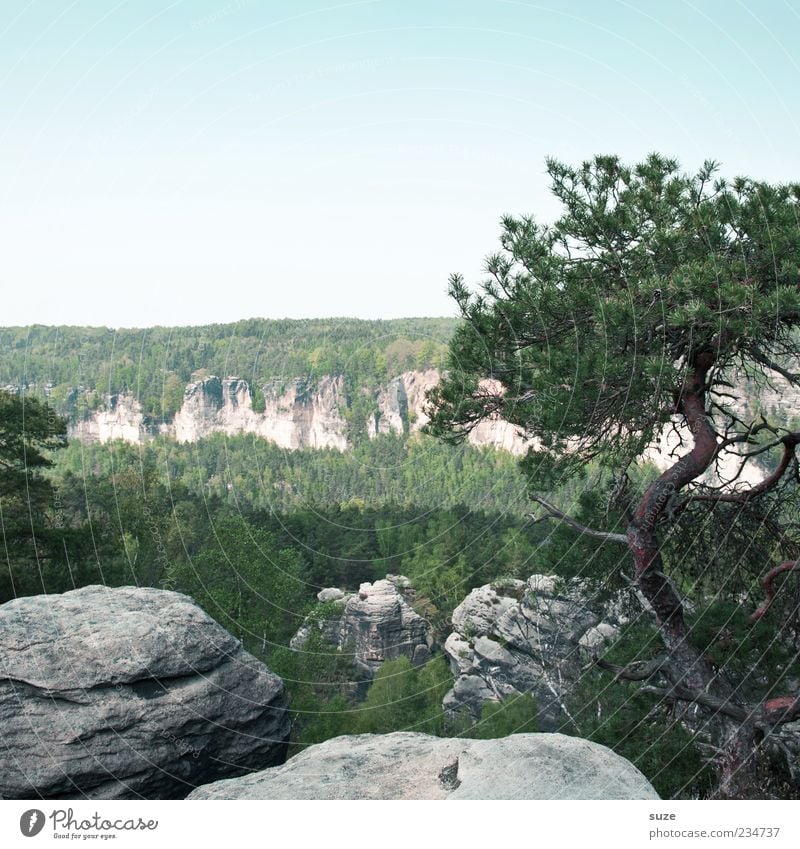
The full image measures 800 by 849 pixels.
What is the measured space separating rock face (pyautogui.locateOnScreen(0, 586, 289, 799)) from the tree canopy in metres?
5.22

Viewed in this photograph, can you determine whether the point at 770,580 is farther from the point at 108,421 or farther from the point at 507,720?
the point at 108,421

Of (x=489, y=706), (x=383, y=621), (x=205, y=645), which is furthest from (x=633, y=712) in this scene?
(x=383, y=621)

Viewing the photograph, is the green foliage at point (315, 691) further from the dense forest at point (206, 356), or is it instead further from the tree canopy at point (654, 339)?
the dense forest at point (206, 356)

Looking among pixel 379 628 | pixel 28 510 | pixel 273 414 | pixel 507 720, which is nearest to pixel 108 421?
pixel 273 414

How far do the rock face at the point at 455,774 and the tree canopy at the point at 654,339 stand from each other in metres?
1.85

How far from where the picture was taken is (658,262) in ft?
28.8

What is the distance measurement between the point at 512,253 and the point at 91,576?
611 inches

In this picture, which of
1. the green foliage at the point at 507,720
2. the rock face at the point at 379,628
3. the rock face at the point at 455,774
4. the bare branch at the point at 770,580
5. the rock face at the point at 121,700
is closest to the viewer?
the rock face at the point at 455,774

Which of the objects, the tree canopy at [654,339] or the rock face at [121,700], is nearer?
the tree canopy at [654,339]

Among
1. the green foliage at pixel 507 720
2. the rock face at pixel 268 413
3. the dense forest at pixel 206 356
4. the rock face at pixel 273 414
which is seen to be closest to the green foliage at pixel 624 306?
the green foliage at pixel 507 720

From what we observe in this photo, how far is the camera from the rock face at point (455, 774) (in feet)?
23.0

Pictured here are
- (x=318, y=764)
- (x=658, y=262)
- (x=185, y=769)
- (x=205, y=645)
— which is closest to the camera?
(x=318, y=764)

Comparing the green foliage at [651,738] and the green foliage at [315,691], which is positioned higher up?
the green foliage at [651,738]
